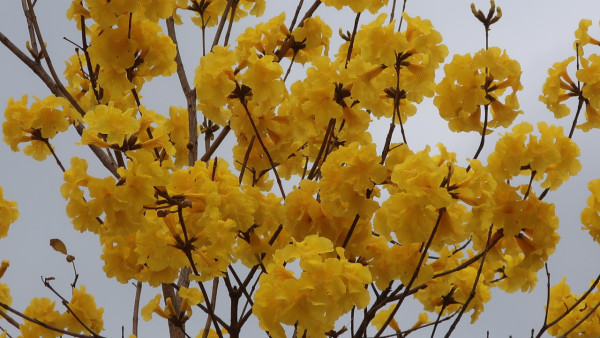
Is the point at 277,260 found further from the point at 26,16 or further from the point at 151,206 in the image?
the point at 26,16

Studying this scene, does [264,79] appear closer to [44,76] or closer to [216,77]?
[216,77]

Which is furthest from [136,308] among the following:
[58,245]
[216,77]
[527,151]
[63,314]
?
[527,151]

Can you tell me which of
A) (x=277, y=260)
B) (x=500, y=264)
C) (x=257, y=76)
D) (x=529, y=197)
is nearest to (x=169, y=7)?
(x=257, y=76)

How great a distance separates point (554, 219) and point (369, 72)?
768 mm

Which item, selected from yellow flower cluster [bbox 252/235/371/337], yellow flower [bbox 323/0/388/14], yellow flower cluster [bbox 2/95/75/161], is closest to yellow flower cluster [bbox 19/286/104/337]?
yellow flower cluster [bbox 2/95/75/161]

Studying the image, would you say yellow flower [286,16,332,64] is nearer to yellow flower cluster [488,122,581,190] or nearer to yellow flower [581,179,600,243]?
yellow flower cluster [488,122,581,190]

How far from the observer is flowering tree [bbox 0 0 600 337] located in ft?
6.28

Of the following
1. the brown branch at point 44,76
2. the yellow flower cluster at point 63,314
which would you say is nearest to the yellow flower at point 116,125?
the brown branch at point 44,76

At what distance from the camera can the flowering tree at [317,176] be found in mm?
1914

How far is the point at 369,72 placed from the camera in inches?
92.7

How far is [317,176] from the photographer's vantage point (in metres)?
2.75

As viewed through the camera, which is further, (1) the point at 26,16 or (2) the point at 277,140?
(1) the point at 26,16

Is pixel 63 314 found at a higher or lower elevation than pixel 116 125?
higher

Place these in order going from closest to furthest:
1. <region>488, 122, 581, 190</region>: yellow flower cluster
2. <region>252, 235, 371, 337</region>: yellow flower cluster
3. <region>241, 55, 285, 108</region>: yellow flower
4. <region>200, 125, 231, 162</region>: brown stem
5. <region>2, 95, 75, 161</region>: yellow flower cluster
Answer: <region>252, 235, 371, 337</region>: yellow flower cluster → <region>488, 122, 581, 190</region>: yellow flower cluster → <region>241, 55, 285, 108</region>: yellow flower → <region>2, 95, 75, 161</region>: yellow flower cluster → <region>200, 125, 231, 162</region>: brown stem
